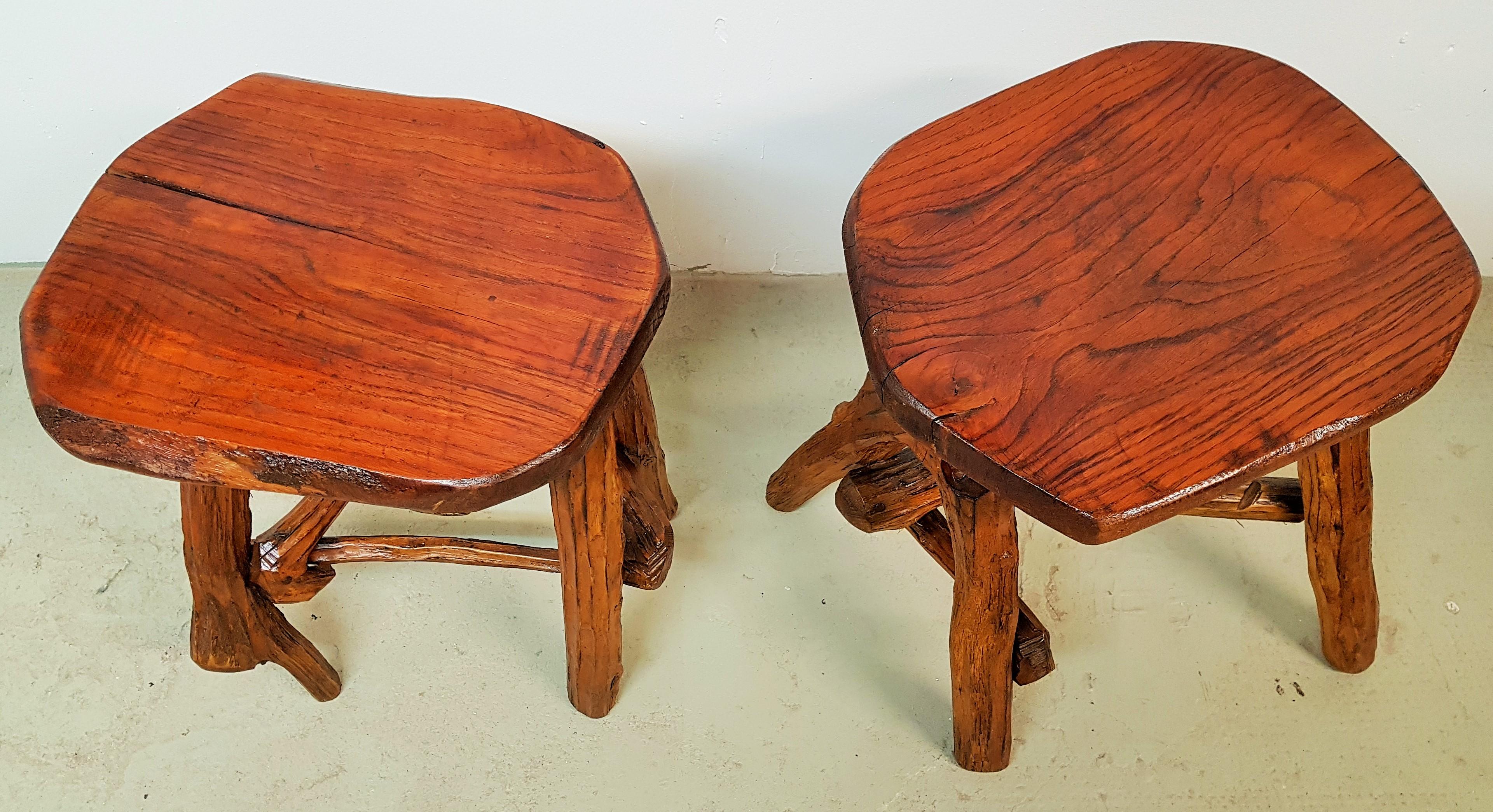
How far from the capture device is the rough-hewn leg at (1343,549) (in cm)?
137

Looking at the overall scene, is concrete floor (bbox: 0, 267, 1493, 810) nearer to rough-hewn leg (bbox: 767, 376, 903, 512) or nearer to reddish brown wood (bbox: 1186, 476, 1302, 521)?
rough-hewn leg (bbox: 767, 376, 903, 512)

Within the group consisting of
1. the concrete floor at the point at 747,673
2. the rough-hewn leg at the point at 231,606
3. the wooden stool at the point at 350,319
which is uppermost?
the wooden stool at the point at 350,319

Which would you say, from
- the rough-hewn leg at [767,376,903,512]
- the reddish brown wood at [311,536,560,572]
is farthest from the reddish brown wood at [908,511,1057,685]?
the reddish brown wood at [311,536,560,572]

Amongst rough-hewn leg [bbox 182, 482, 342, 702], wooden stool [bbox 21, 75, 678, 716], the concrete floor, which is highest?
wooden stool [bbox 21, 75, 678, 716]

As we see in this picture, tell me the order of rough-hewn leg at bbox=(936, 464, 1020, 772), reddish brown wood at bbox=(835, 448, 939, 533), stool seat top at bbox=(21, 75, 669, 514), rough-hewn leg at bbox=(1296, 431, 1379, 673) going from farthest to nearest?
reddish brown wood at bbox=(835, 448, 939, 533) < rough-hewn leg at bbox=(1296, 431, 1379, 673) < rough-hewn leg at bbox=(936, 464, 1020, 772) < stool seat top at bbox=(21, 75, 669, 514)

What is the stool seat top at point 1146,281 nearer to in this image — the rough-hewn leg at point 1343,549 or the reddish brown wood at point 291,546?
the rough-hewn leg at point 1343,549

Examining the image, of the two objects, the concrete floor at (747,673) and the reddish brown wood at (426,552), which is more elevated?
the reddish brown wood at (426,552)

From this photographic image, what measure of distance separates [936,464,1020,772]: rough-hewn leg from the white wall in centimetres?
63

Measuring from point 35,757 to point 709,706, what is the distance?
85 cm

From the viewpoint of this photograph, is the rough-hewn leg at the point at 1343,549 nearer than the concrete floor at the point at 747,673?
Yes

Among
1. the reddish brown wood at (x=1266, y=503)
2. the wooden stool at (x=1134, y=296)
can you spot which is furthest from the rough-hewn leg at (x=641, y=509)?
the reddish brown wood at (x=1266, y=503)

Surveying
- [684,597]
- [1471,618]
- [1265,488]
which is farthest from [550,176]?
[1471,618]

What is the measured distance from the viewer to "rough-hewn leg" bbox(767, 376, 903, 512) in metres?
1.43

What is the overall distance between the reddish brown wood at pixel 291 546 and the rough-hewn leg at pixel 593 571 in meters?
0.29
